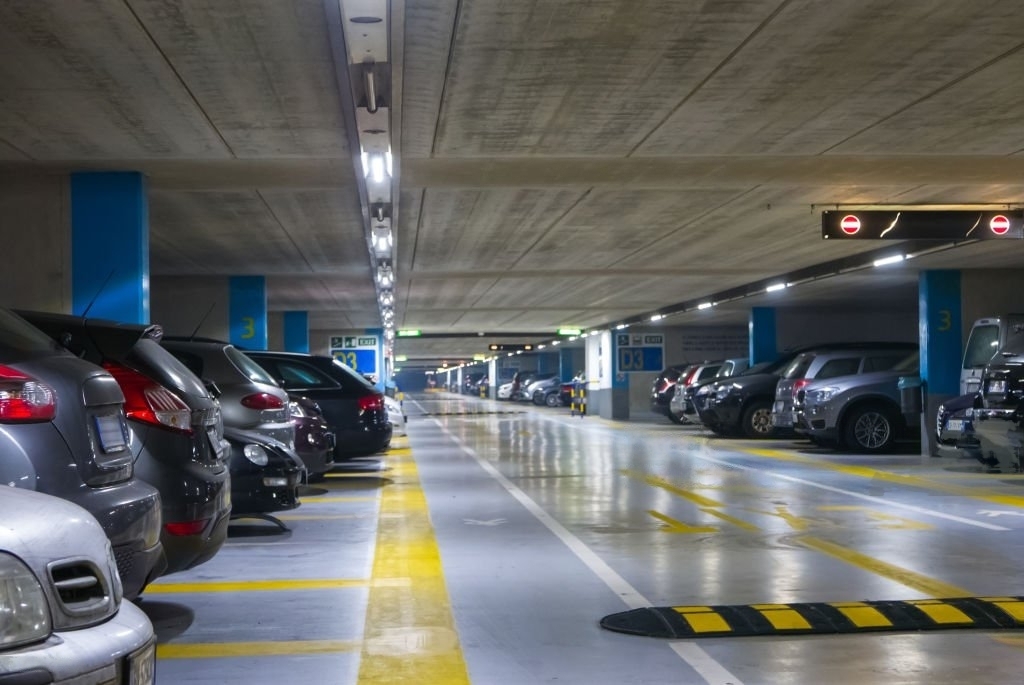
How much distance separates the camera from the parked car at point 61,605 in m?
2.91

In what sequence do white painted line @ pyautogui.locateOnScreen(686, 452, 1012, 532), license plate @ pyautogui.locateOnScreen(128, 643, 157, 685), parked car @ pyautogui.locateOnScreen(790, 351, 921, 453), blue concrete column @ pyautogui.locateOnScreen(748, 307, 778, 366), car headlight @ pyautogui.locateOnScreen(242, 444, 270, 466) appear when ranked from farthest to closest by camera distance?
blue concrete column @ pyautogui.locateOnScreen(748, 307, 778, 366) → parked car @ pyautogui.locateOnScreen(790, 351, 921, 453) → white painted line @ pyautogui.locateOnScreen(686, 452, 1012, 532) → car headlight @ pyautogui.locateOnScreen(242, 444, 270, 466) → license plate @ pyautogui.locateOnScreen(128, 643, 157, 685)

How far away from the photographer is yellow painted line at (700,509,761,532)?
33.6ft

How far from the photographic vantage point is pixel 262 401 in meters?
10.9

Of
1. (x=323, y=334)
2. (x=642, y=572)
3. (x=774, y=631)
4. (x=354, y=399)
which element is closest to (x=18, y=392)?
(x=774, y=631)

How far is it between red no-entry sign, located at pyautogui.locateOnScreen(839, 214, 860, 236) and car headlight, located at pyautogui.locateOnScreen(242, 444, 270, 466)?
8.10 meters

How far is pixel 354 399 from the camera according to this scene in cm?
1562

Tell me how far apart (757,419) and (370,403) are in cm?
1122

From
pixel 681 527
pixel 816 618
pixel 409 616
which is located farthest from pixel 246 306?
pixel 816 618

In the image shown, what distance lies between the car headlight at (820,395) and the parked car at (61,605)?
700 inches

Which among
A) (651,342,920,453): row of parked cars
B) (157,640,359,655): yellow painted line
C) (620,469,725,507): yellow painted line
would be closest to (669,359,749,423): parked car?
(651,342,920,453): row of parked cars

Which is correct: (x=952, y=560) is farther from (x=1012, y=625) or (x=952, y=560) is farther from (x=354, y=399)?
(x=354, y=399)

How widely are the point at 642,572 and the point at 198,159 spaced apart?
20.6 ft

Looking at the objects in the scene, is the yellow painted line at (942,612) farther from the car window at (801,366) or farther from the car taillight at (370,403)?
the car window at (801,366)

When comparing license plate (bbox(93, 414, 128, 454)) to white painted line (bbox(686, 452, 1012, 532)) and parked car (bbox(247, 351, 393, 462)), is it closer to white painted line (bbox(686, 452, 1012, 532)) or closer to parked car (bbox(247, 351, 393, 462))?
white painted line (bbox(686, 452, 1012, 532))
